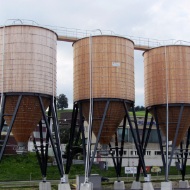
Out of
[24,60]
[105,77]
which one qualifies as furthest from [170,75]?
[24,60]

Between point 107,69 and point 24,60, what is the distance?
6.77m

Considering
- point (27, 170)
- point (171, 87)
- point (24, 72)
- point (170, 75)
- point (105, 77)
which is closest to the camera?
point (24, 72)

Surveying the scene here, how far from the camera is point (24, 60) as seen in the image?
2820cm

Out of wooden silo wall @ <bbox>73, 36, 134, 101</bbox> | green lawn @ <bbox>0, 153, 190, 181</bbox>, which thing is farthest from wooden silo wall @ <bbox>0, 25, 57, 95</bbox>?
green lawn @ <bbox>0, 153, 190, 181</bbox>

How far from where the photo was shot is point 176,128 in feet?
112

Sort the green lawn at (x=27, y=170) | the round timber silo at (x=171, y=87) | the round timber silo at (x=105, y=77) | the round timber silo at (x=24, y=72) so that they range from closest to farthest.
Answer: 1. the round timber silo at (x=24, y=72)
2. the round timber silo at (x=105, y=77)
3. the round timber silo at (x=171, y=87)
4. the green lawn at (x=27, y=170)

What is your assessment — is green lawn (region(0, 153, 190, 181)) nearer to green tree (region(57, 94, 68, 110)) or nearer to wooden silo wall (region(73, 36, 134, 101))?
wooden silo wall (region(73, 36, 134, 101))

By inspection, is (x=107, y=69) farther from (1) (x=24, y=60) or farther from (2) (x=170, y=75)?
(1) (x=24, y=60)

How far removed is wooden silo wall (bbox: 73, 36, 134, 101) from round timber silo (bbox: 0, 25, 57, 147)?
350 centimetres

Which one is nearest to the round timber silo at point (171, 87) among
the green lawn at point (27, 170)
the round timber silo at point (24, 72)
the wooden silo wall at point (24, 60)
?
the round timber silo at point (24, 72)

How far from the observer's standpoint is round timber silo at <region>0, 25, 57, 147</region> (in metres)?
28.1

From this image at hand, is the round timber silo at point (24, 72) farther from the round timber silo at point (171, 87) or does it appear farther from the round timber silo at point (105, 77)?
the round timber silo at point (171, 87)

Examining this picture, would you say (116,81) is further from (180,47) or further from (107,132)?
(180,47)

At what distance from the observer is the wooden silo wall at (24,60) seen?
28078 mm
